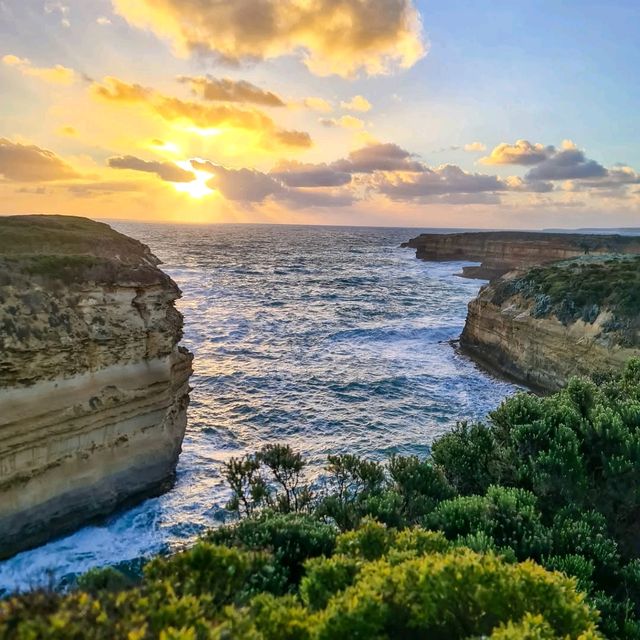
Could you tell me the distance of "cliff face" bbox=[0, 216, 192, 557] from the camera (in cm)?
1759

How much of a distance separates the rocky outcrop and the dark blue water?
1486 inches

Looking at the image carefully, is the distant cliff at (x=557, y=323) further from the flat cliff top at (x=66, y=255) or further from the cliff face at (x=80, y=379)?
the flat cliff top at (x=66, y=255)

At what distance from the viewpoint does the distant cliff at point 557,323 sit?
113 ft

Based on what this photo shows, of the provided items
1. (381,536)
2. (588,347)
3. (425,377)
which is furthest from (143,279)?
(588,347)

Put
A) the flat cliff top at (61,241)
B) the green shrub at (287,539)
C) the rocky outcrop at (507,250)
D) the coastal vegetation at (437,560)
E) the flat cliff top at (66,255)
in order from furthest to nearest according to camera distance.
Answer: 1. the rocky outcrop at (507,250)
2. the flat cliff top at (61,241)
3. the flat cliff top at (66,255)
4. the green shrub at (287,539)
5. the coastal vegetation at (437,560)

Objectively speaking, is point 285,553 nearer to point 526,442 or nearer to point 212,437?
point 526,442

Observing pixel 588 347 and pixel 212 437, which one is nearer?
pixel 212 437

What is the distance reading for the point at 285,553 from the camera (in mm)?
11062

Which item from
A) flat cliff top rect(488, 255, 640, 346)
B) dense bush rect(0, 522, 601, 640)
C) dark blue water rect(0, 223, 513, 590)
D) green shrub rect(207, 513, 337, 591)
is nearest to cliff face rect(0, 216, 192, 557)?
dark blue water rect(0, 223, 513, 590)

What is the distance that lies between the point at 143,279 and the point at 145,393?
5117 mm

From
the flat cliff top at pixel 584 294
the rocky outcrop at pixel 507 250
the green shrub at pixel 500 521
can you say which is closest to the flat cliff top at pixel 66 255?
the green shrub at pixel 500 521

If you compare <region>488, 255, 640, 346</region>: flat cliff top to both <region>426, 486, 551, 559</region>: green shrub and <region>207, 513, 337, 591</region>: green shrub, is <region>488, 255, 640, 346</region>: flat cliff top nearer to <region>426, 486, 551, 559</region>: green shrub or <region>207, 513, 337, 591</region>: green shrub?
<region>426, 486, 551, 559</region>: green shrub

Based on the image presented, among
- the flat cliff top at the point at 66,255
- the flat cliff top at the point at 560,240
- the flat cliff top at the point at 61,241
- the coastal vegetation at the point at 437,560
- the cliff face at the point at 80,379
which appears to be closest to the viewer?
the coastal vegetation at the point at 437,560

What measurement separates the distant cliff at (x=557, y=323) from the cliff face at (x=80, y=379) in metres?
27.5
